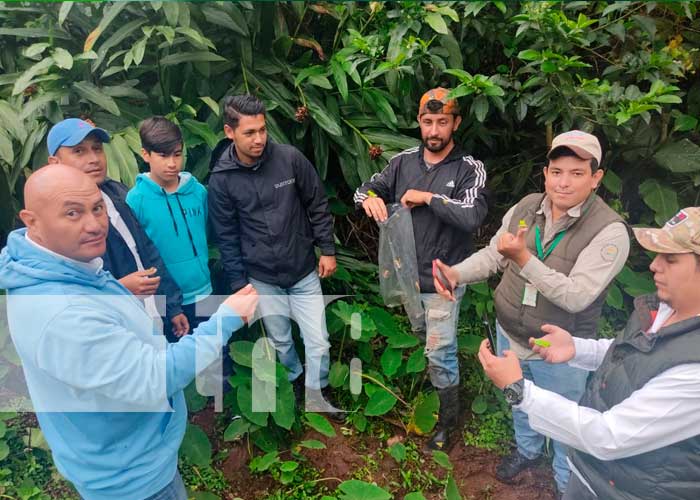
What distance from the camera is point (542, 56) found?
77.0 inches

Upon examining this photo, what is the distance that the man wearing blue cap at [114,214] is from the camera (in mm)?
1697

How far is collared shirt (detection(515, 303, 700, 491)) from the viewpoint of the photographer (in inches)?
39.9

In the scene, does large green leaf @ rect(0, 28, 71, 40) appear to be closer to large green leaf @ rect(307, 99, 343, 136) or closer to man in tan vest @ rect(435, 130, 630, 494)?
large green leaf @ rect(307, 99, 343, 136)

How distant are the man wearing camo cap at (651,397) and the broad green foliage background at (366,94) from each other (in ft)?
3.03

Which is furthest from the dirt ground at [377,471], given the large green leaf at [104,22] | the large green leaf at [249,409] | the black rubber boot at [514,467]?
the large green leaf at [104,22]

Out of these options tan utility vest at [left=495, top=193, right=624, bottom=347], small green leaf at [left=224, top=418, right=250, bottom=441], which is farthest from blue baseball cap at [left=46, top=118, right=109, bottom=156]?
tan utility vest at [left=495, top=193, right=624, bottom=347]

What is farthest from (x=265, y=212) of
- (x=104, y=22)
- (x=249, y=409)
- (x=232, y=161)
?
(x=104, y=22)

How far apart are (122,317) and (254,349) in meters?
1.04

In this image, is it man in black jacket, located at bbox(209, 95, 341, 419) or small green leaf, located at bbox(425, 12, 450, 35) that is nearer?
man in black jacket, located at bbox(209, 95, 341, 419)

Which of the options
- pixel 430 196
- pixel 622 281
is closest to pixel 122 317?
pixel 430 196

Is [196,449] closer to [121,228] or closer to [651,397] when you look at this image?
[121,228]

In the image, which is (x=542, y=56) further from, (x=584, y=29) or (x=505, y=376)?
(x=505, y=376)

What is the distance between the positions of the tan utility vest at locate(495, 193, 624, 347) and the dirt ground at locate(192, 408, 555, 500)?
72 centimetres

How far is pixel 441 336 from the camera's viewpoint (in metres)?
2.07
